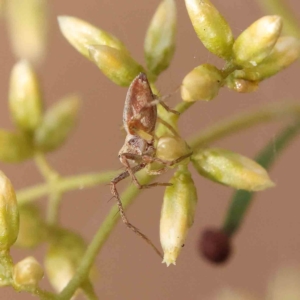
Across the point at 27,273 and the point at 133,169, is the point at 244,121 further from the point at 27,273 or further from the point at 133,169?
the point at 27,273

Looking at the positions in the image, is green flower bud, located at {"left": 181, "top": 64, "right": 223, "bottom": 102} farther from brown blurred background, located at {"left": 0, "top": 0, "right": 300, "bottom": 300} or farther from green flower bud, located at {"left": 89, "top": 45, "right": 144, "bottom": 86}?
brown blurred background, located at {"left": 0, "top": 0, "right": 300, "bottom": 300}

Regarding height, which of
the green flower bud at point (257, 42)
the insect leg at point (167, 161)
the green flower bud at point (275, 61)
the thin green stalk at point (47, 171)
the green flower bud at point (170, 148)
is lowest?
the thin green stalk at point (47, 171)

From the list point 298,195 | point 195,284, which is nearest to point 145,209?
point 195,284

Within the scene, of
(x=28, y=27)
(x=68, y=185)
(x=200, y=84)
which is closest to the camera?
(x=200, y=84)

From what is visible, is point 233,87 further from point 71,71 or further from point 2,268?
point 71,71

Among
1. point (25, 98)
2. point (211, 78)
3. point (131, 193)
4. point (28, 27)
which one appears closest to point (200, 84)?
point (211, 78)

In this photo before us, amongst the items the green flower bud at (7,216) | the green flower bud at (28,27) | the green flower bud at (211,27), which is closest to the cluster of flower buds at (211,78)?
the green flower bud at (211,27)

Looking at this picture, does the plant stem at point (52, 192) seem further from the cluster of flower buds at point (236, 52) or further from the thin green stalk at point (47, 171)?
the cluster of flower buds at point (236, 52)
